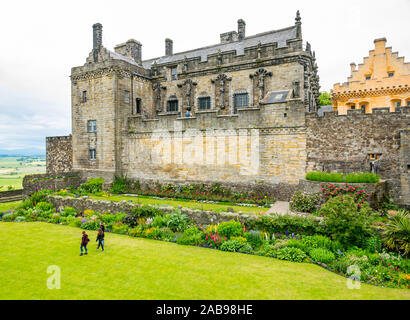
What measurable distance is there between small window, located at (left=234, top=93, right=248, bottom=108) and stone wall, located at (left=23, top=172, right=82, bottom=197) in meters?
18.7

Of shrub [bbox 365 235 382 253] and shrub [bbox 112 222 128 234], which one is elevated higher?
shrub [bbox 365 235 382 253]

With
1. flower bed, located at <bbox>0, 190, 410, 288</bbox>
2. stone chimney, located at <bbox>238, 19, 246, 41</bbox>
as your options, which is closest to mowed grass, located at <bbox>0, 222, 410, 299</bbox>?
flower bed, located at <bbox>0, 190, 410, 288</bbox>

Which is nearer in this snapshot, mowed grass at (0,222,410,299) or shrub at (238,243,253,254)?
mowed grass at (0,222,410,299)

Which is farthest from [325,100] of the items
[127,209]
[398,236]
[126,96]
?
[127,209]

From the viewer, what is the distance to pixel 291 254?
1145 centimetres

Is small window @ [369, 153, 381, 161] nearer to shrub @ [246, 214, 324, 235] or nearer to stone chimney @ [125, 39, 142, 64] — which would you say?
shrub @ [246, 214, 324, 235]

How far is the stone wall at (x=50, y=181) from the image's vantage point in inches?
982

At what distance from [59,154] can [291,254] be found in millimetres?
31565

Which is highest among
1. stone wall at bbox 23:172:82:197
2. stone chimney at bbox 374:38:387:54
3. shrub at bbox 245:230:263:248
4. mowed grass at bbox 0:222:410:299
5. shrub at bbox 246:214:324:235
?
stone chimney at bbox 374:38:387:54

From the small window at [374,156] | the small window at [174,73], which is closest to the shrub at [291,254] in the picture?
the small window at [374,156]

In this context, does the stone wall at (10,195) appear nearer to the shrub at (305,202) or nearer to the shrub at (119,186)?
the shrub at (119,186)

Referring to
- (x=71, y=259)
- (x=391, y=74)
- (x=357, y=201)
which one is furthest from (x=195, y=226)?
(x=391, y=74)

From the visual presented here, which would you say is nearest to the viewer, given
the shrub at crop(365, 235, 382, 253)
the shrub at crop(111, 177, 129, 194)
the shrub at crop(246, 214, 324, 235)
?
the shrub at crop(365, 235, 382, 253)

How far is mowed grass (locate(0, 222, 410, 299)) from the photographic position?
846 cm
